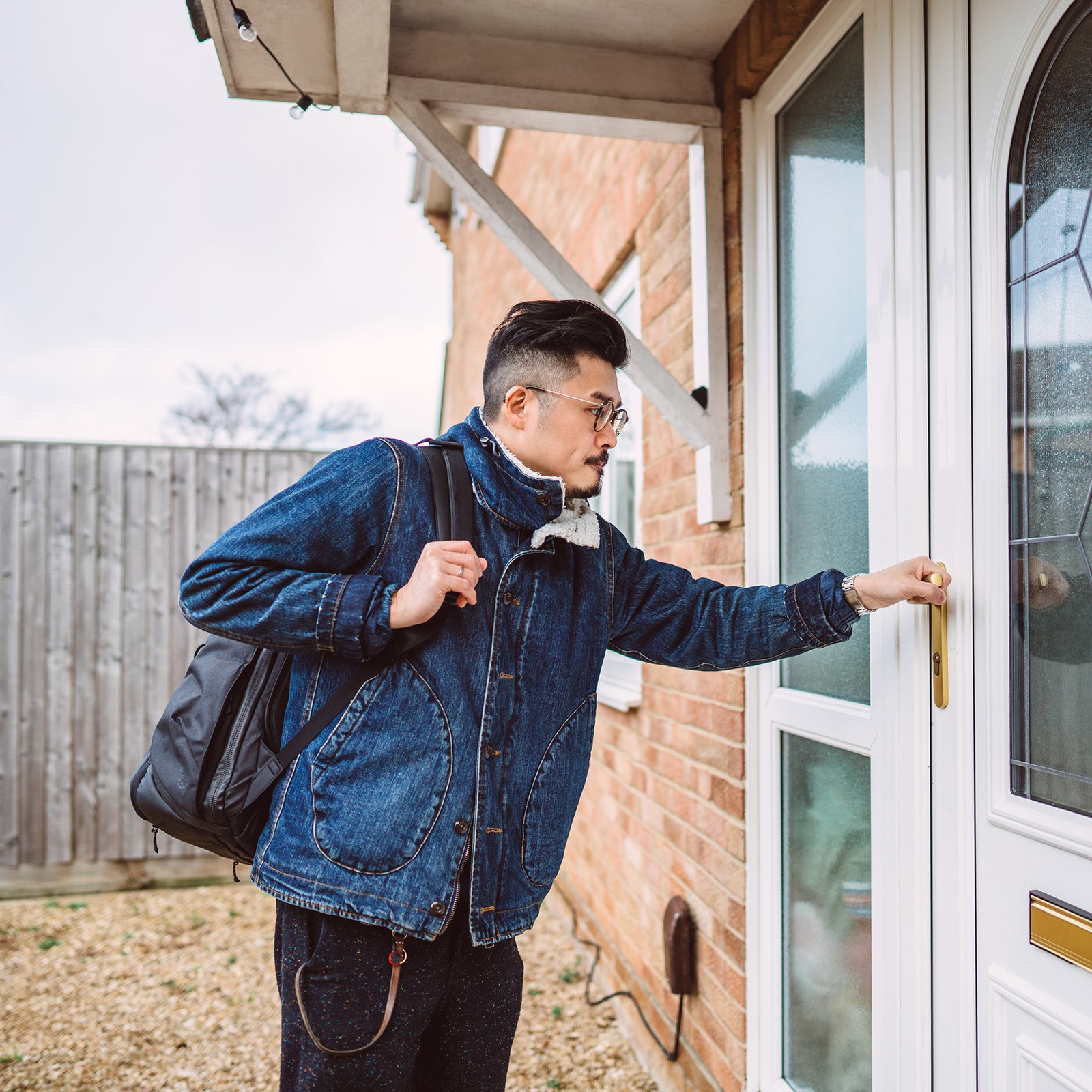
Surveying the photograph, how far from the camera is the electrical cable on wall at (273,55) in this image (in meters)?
1.99

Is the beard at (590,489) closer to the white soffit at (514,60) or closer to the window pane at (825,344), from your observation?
the window pane at (825,344)

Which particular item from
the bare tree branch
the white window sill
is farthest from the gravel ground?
the bare tree branch

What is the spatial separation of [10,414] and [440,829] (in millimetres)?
19412

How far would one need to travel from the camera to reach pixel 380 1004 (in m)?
1.48

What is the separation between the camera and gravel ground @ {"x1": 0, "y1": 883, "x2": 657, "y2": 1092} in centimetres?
304

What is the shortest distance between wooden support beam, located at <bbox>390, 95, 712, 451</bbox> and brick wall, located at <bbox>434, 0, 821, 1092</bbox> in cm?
18

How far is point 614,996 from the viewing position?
10.9 ft

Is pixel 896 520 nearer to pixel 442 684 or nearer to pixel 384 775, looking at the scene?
pixel 442 684

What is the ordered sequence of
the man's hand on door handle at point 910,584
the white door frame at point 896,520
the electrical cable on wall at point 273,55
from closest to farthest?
1. the man's hand on door handle at point 910,584
2. the white door frame at point 896,520
3. the electrical cable on wall at point 273,55

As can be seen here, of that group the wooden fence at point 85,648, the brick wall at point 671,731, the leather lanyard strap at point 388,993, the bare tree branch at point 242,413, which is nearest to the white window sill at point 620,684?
the brick wall at point 671,731

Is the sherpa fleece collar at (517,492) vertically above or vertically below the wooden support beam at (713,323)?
below

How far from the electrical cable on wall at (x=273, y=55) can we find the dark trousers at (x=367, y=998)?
6.23 ft

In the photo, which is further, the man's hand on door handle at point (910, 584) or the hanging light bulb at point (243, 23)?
the hanging light bulb at point (243, 23)

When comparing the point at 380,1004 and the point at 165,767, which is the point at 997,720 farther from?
the point at 165,767
